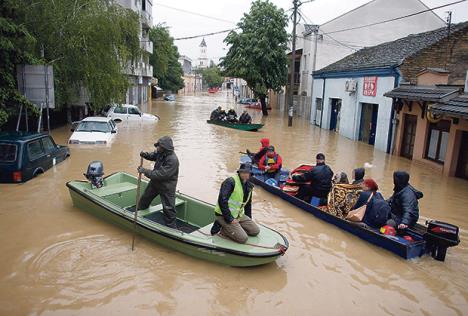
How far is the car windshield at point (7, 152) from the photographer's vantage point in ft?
33.6

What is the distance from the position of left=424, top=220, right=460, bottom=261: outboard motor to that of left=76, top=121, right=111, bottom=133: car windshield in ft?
45.7

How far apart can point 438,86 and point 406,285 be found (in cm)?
1159

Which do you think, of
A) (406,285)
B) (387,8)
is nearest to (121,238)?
(406,285)

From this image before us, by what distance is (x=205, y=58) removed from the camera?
175 metres

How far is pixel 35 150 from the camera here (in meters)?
11.3

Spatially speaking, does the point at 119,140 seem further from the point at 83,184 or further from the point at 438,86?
the point at 438,86

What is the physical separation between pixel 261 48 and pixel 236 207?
29667 mm

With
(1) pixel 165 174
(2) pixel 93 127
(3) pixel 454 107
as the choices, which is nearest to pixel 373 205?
(1) pixel 165 174

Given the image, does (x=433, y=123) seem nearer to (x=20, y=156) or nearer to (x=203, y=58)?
(x=20, y=156)

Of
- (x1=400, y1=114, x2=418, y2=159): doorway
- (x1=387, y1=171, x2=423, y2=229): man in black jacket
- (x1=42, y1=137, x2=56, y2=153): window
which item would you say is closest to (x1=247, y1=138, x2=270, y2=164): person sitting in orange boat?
(x1=387, y1=171, x2=423, y2=229): man in black jacket

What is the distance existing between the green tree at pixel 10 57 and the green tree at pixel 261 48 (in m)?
22.3

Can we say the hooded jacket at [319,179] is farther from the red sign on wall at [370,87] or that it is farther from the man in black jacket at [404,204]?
the red sign on wall at [370,87]

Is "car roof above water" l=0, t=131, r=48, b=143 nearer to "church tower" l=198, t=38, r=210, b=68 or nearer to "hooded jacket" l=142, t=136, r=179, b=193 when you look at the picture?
"hooded jacket" l=142, t=136, r=179, b=193

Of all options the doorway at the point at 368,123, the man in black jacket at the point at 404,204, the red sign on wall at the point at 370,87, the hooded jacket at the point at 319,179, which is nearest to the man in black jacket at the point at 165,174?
the hooded jacket at the point at 319,179
